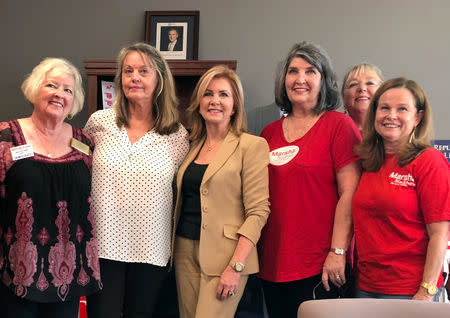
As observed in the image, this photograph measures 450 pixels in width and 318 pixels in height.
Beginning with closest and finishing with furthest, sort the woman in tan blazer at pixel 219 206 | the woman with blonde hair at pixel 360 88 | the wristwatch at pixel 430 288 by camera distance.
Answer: the wristwatch at pixel 430 288 < the woman in tan blazer at pixel 219 206 < the woman with blonde hair at pixel 360 88

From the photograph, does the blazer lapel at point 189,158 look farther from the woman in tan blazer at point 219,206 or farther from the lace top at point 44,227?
the lace top at point 44,227

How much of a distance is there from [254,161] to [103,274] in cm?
81

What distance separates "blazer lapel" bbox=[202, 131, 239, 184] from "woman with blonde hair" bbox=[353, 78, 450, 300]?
54 cm

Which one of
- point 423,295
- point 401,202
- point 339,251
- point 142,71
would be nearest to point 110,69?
point 142,71

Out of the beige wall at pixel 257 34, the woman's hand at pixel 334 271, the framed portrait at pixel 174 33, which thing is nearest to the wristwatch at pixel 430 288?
the woman's hand at pixel 334 271

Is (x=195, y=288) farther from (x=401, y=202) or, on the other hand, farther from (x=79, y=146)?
(x=401, y=202)

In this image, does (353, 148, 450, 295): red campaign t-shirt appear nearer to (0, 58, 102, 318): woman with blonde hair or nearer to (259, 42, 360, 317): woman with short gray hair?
(259, 42, 360, 317): woman with short gray hair

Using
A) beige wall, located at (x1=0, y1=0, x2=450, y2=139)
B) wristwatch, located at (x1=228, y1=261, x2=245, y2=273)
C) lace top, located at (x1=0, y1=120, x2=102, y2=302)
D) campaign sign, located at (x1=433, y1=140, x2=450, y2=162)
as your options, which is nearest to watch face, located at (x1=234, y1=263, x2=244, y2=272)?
wristwatch, located at (x1=228, y1=261, x2=245, y2=273)

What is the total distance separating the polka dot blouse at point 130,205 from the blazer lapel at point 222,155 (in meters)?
0.21

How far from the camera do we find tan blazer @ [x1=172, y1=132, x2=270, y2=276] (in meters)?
1.85

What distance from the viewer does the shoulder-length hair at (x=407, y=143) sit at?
1.73 m

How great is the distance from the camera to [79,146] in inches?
78.1

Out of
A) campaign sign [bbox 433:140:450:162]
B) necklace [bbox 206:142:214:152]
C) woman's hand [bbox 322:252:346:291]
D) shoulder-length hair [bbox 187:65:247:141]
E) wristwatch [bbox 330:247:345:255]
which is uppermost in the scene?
shoulder-length hair [bbox 187:65:247:141]

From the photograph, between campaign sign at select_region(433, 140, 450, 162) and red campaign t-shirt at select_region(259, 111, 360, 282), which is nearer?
red campaign t-shirt at select_region(259, 111, 360, 282)
